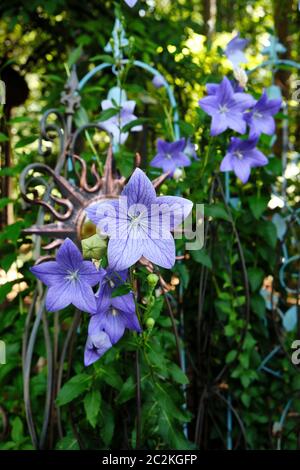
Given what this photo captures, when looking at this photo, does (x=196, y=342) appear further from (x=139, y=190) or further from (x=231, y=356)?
(x=139, y=190)

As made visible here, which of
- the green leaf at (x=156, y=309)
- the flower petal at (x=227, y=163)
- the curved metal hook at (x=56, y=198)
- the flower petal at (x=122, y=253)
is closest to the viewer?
the flower petal at (x=122, y=253)

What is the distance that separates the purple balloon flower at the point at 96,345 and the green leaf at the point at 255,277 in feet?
2.37

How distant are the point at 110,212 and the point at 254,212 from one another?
0.85m

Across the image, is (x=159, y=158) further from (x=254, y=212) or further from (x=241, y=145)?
(x=254, y=212)

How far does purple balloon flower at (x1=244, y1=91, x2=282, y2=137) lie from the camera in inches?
52.3

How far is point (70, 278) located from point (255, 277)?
2.74ft

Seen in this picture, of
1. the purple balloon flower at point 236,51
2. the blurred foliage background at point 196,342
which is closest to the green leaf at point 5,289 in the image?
the blurred foliage background at point 196,342

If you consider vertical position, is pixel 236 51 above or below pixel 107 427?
above

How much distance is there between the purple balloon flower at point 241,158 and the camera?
128cm

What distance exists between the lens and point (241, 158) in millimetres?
1314

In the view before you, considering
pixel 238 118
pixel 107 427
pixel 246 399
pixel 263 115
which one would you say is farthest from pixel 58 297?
pixel 246 399

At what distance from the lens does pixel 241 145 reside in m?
1.29

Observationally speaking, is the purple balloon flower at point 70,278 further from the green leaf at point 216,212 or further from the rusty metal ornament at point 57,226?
the green leaf at point 216,212
